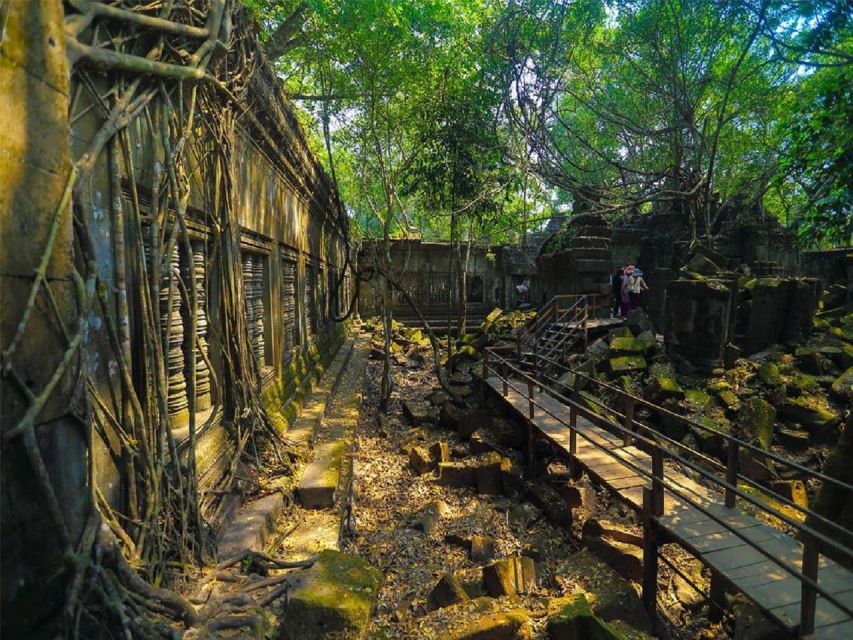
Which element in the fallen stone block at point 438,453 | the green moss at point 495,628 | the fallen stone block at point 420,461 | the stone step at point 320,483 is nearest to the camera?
the green moss at point 495,628

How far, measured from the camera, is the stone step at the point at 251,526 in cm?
335

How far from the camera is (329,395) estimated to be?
7.93m

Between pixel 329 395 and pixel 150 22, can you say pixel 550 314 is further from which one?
pixel 150 22

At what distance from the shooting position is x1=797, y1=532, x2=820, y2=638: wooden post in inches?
113

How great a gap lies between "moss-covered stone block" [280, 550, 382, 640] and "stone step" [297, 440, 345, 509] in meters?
1.63

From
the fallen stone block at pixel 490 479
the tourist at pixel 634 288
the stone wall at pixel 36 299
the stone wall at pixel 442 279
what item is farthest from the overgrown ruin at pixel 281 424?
the stone wall at pixel 442 279

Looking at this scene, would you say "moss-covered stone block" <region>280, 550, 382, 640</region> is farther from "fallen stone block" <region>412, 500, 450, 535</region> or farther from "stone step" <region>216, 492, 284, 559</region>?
"fallen stone block" <region>412, 500, 450, 535</region>

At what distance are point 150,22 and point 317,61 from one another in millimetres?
6360

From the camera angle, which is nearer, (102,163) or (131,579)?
(131,579)

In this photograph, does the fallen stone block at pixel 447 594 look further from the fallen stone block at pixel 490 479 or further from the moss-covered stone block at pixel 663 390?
the moss-covered stone block at pixel 663 390

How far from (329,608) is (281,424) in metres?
3.03

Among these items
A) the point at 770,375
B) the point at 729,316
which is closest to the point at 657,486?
the point at 770,375

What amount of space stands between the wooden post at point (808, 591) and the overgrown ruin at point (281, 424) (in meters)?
0.02

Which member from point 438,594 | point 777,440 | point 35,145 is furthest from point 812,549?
point 777,440
